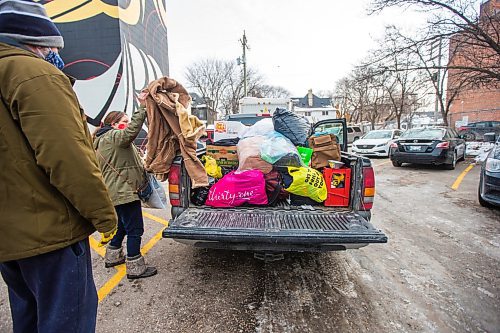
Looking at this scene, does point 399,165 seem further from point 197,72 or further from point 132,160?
point 197,72

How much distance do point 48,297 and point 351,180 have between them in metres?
2.73

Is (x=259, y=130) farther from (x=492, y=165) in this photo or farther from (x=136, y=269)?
(x=492, y=165)

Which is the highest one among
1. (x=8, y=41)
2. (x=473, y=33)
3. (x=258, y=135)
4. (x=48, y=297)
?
(x=473, y=33)

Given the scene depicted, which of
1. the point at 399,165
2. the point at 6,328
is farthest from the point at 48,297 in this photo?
the point at 399,165

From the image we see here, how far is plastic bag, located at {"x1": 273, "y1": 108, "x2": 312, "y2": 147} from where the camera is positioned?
3.82 meters

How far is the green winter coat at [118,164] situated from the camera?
288 centimetres

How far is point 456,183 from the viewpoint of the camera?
7.83 m

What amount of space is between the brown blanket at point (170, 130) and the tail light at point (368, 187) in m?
1.59

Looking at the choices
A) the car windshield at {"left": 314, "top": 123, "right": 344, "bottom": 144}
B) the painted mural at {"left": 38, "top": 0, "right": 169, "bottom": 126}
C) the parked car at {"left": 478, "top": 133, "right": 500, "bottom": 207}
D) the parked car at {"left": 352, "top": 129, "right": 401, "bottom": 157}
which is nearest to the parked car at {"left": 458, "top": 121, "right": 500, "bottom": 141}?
the parked car at {"left": 352, "top": 129, "right": 401, "bottom": 157}

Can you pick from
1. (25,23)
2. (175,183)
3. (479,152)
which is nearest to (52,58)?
(25,23)

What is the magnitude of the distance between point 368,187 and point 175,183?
194 cm

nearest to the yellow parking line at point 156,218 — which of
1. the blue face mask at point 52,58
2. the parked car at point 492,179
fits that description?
the blue face mask at point 52,58

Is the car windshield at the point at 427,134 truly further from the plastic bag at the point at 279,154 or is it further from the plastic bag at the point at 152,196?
the plastic bag at the point at 152,196

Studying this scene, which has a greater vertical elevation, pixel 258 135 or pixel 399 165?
pixel 258 135
